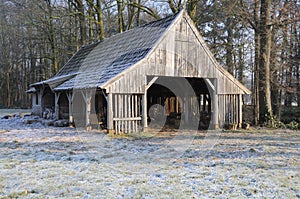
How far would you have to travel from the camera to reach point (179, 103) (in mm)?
19281

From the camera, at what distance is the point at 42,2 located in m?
21.3

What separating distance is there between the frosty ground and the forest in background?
22.2 ft

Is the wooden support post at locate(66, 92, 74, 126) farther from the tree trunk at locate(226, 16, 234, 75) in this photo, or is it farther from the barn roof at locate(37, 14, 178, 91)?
the tree trunk at locate(226, 16, 234, 75)

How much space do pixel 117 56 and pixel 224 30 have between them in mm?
9582

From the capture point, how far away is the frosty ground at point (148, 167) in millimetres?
5312

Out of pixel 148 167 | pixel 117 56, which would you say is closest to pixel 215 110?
pixel 117 56

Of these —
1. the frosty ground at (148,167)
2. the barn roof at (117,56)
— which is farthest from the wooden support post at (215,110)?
the frosty ground at (148,167)

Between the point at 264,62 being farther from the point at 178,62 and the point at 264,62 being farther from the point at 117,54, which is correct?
the point at 117,54

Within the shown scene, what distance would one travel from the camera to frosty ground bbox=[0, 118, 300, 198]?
531 centimetres

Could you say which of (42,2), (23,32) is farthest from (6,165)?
(23,32)

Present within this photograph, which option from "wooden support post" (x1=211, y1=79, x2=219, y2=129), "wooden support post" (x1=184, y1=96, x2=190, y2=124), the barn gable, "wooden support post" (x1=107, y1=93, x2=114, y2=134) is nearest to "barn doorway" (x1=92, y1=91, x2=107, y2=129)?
"wooden support post" (x1=107, y1=93, x2=114, y2=134)

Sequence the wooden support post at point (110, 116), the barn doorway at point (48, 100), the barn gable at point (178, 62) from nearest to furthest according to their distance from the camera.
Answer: the wooden support post at point (110, 116) < the barn gable at point (178, 62) < the barn doorway at point (48, 100)

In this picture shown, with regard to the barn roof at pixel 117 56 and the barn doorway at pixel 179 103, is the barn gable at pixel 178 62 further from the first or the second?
the barn doorway at pixel 179 103

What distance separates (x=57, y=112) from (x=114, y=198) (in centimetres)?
1214
